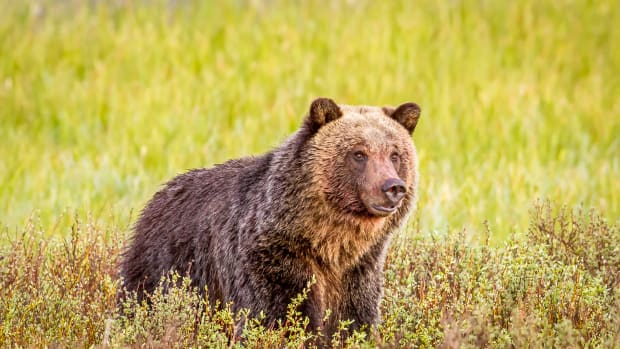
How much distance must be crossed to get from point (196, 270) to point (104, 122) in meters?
5.01

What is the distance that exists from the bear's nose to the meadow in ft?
2.26

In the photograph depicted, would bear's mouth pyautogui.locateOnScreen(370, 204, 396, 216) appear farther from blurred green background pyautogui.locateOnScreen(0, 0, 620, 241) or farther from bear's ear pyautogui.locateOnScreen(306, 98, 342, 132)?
blurred green background pyautogui.locateOnScreen(0, 0, 620, 241)

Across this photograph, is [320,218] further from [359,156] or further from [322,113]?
[322,113]

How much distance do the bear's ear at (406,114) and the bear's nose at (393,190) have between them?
26.4 inches

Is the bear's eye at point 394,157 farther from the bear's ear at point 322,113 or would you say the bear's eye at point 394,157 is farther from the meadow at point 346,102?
the meadow at point 346,102

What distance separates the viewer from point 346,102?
11383 millimetres

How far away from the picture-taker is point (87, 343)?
19.5ft

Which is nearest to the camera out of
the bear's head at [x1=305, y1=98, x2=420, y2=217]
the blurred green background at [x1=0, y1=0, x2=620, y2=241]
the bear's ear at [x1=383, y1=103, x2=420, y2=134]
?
the bear's head at [x1=305, y1=98, x2=420, y2=217]

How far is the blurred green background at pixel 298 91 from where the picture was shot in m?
9.74

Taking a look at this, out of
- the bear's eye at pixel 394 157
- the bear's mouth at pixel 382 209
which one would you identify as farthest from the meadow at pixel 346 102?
the bear's eye at pixel 394 157

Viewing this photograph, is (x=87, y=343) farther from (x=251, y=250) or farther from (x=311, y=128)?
(x=311, y=128)

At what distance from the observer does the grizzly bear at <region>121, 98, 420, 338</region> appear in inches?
232

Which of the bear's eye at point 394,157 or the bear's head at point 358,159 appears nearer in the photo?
the bear's head at point 358,159

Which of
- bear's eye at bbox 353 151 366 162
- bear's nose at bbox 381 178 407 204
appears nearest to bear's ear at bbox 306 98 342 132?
bear's eye at bbox 353 151 366 162
